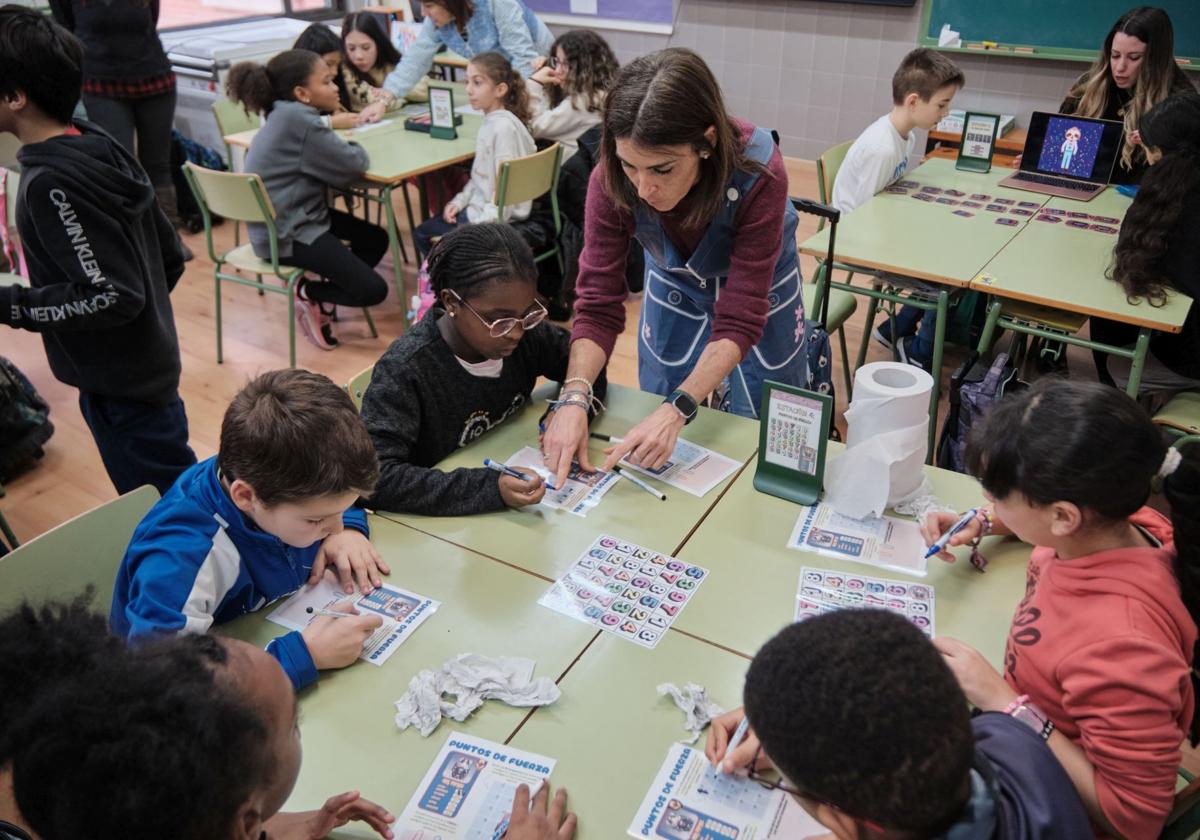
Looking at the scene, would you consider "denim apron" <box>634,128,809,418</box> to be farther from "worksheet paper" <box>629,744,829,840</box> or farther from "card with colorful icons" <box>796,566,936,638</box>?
"worksheet paper" <box>629,744,829,840</box>

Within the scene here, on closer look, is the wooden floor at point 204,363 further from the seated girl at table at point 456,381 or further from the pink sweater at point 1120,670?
the pink sweater at point 1120,670

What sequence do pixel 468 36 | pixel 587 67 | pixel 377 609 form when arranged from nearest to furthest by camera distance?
pixel 377 609 < pixel 587 67 < pixel 468 36

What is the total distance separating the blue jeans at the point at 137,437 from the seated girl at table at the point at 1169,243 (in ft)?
9.04

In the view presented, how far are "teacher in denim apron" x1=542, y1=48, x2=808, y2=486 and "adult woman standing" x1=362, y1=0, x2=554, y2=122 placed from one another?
3.01 m

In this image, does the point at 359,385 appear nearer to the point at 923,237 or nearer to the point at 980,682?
the point at 980,682

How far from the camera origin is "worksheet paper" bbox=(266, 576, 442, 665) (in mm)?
1339

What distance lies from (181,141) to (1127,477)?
576 cm

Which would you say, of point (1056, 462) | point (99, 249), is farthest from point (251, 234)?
point (1056, 462)

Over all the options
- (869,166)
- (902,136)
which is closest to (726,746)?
(869,166)

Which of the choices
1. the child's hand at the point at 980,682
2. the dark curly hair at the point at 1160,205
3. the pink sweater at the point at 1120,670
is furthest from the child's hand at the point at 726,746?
the dark curly hair at the point at 1160,205

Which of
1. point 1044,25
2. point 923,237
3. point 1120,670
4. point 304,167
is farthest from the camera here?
point 1044,25

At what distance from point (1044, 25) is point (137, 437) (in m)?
5.30

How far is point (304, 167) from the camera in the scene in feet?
12.0

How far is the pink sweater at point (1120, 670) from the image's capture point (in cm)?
100
